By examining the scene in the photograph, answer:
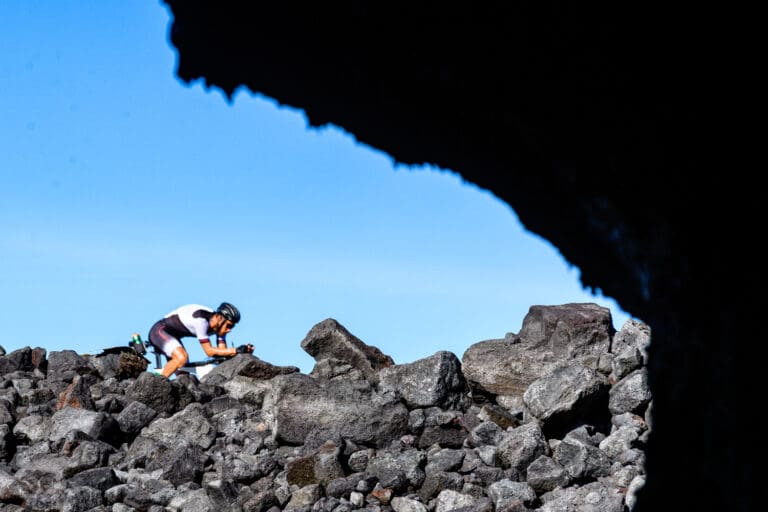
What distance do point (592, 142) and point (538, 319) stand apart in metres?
9.27

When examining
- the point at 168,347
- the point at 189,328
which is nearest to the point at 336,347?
the point at 189,328

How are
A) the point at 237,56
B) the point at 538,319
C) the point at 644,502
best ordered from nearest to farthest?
the point at 644,502, the point at 237,56, the point at 538,319

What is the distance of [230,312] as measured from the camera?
1659cm

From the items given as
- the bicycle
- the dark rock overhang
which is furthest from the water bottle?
the dark rock overhang

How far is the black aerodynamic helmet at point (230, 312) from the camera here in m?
16.6

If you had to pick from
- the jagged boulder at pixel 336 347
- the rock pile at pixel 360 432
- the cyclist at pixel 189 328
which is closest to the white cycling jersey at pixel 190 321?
the cyclist at pixel 189 328

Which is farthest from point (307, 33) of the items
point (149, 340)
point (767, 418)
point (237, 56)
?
point (149, 340)

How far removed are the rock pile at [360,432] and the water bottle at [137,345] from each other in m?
2.15

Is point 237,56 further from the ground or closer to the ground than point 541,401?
further from the ground

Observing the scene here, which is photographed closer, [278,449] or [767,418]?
[767,418]

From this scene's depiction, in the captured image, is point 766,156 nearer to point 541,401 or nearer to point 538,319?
point 541,401

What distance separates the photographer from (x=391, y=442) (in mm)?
11000

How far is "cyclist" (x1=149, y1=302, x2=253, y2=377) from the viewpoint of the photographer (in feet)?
54.1

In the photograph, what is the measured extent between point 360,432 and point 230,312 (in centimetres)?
634
